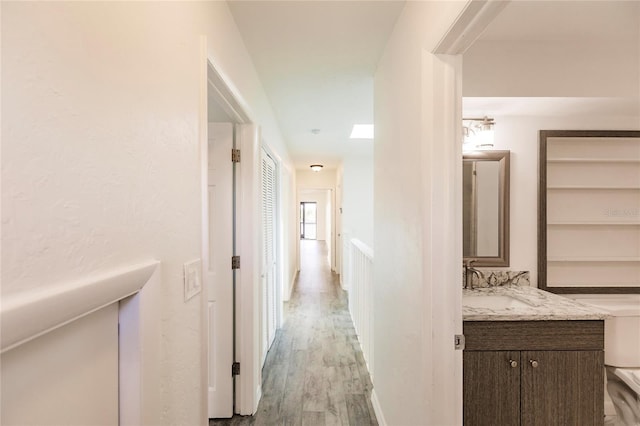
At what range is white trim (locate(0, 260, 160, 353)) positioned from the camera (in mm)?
415

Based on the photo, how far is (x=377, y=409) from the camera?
2148 mm

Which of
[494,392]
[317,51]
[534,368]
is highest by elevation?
[317,51]

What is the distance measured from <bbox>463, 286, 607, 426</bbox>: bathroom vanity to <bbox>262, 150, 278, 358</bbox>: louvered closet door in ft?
5.54

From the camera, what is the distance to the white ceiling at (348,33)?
5.00ft

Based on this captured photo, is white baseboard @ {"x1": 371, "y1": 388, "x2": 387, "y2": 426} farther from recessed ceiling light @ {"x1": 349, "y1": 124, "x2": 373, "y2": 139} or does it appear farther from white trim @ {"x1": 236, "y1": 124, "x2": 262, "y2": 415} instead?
recessed ceiling light @ {"x1": 349, "y1": 124, "x2": 373, "y2": 139}

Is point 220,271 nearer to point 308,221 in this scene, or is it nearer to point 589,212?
point 589,212

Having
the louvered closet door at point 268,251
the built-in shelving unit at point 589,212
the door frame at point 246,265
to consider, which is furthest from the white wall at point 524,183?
the louvered closet door at point 268,251

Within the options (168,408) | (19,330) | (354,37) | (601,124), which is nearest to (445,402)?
(168,408)

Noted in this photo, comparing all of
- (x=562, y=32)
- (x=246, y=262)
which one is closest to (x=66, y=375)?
(x=246, y=262)

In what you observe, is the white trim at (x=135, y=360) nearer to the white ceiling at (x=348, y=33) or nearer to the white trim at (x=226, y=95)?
the white trim at (x=226, y=95)

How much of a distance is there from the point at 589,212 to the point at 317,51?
2191 mm

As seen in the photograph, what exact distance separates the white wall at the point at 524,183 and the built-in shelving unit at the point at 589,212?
46 millimetres

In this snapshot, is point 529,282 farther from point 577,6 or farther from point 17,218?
point 17,218

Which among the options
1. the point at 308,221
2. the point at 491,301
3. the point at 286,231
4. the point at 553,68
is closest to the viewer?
the point at 553,68
